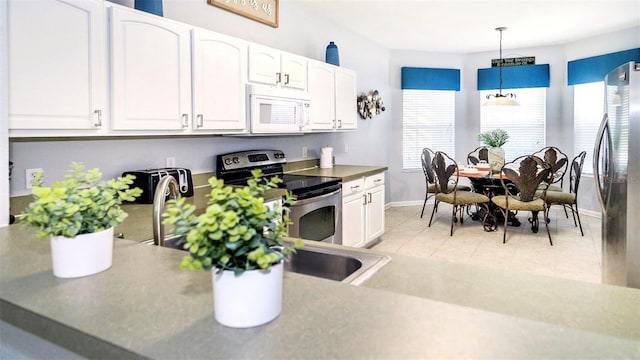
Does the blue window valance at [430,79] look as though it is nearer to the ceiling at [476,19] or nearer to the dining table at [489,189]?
the ceiling at [476,19]

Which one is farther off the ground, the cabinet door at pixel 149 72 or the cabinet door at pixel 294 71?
the cabinet door at pixel 294 71

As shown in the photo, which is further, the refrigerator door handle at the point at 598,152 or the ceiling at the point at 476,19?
the ceiling at the point at 476,19

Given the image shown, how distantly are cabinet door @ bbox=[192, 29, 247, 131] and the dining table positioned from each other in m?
3.18

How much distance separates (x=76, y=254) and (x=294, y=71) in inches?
109

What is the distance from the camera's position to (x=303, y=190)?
308 centimetres

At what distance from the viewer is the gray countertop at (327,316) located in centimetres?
68

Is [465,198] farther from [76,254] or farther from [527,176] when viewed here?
[76,254]

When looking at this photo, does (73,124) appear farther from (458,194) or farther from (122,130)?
(458,194)

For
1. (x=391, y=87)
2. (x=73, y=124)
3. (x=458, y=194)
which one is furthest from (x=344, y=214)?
(x=391, y=87)

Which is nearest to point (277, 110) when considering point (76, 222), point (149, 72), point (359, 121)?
point (149, 72)

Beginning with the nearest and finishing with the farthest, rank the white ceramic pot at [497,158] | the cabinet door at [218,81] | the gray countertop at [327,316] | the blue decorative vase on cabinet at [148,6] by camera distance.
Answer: the gray countertop at [327,316]
the blue decorative vase on cabinet at [148,6]
the cabinet door at [218,81]
the white ceramic pot at [497,158]

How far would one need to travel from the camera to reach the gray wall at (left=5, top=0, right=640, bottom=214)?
94.5 inches

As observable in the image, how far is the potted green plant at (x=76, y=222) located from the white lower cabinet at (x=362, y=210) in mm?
2740

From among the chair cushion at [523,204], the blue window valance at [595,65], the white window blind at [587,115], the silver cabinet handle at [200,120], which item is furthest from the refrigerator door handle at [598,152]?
the white window blind at [587,115]
